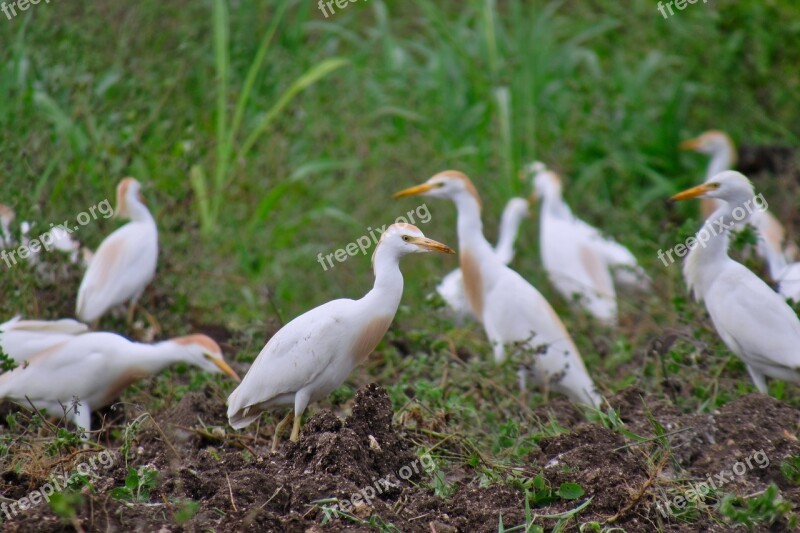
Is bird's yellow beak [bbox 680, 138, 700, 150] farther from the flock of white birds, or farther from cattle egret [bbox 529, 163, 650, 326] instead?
the flock of white birds

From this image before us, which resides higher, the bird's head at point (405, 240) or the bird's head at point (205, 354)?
the bird's head at point (405, 240)

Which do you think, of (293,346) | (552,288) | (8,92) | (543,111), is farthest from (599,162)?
(293,346)

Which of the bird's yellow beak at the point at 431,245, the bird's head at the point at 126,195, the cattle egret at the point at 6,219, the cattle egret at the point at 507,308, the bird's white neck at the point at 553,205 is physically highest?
the cattle egret at the point at 6,219

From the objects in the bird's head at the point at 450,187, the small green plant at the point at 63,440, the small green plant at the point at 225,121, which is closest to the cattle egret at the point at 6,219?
the small green plant at the point at 225,121

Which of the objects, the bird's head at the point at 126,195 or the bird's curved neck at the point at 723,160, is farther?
the bird's curved neck at the point at 723,160

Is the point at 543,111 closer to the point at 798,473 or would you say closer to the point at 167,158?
the point at 167,158

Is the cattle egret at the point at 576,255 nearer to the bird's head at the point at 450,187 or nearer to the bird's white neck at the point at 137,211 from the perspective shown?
the bird's head at the point at 450,187

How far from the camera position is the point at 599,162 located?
1015 cm

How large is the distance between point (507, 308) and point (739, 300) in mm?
1554

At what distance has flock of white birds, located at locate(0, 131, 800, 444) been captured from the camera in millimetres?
4219

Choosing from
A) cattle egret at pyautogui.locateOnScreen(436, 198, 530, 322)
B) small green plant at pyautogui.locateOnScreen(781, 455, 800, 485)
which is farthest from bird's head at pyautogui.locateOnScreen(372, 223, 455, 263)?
cattle egret at pyautogui.locateOnScreen(436, 198, 530, 322)

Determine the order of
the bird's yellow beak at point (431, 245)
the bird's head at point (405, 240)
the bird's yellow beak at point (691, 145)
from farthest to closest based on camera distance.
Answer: the bird's yellow beak at point (691, 145) → the bird's head at point (405, 240) → the bird's yellow beak at point (431, 245)

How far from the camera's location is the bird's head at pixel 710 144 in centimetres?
957

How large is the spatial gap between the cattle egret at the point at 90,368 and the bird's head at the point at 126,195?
1285 mm
